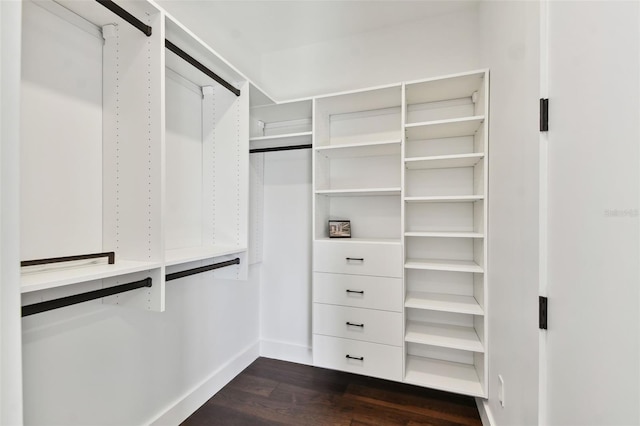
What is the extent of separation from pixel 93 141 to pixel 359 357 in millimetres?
1984

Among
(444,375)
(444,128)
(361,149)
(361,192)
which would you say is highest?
(444,128)

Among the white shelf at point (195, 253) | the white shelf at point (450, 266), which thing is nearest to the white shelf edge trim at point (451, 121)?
the white shelf at point (450, 266)

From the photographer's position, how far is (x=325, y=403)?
2.04 m

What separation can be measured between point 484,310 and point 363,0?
222 centimetres

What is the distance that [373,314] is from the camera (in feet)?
6.67

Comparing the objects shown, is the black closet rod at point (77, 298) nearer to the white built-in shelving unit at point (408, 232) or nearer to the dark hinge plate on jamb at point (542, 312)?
the white built-in shelving unit at point (408, 232)

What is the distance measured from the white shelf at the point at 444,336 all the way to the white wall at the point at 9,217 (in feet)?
6.17

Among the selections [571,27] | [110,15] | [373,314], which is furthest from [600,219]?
[110,15]

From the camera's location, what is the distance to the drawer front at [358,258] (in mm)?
1993

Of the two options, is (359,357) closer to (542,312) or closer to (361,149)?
(542,312)

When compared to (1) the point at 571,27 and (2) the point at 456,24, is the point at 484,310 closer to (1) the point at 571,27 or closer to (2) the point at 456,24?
(1) the point at 571,27

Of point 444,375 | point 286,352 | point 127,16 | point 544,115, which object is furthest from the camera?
point 286,352

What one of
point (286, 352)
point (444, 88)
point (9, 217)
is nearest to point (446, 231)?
point (444, 88)

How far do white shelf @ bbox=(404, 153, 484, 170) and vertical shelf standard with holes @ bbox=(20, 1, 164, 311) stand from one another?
152 cm
